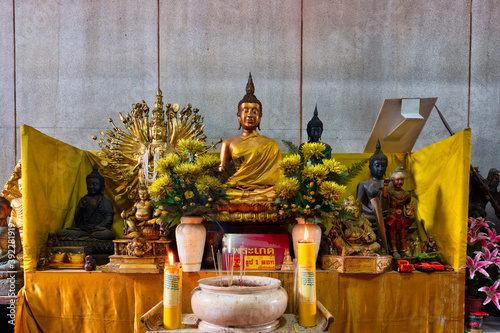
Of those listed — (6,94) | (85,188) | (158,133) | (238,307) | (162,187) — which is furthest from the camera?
(6,94)

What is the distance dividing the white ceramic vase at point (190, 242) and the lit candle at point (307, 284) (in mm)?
761

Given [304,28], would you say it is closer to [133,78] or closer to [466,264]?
[133,78]

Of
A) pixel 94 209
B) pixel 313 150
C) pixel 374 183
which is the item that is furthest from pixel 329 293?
pixel 94 209

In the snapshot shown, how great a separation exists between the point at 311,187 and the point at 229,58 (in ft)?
7.14

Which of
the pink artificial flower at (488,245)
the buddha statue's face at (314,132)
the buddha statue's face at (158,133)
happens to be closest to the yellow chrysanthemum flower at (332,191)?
the buddha statue's face at (314,132)

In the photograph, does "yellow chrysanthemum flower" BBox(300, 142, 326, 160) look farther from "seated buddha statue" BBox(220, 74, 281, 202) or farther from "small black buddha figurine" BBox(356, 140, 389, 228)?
"small black buddha figurine" BBox(356, 140, 389, 228)

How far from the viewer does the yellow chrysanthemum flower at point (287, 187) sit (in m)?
2.35

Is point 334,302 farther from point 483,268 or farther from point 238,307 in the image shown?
point 483,268

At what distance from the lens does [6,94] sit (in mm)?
3928

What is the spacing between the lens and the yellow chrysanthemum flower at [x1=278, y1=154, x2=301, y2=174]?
7.88ft

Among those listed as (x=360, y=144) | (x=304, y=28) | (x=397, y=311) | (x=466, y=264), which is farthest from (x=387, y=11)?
(x=397, y=311)

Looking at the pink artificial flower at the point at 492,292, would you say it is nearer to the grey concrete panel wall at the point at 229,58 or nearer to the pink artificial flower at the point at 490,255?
the pink artificial flower at the point at 490,255

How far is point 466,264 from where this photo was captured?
2521 millimetres

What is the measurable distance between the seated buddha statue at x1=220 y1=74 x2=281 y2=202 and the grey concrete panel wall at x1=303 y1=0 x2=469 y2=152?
1079 mm
